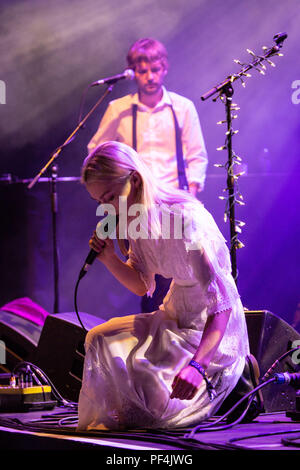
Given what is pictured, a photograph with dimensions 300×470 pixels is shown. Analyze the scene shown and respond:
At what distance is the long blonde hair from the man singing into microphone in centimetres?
217

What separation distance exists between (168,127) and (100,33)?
125cm

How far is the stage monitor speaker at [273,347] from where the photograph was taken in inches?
96.1

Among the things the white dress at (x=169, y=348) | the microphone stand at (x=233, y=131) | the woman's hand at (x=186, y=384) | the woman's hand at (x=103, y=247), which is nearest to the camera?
the woman's hand at (x=186, y=384)

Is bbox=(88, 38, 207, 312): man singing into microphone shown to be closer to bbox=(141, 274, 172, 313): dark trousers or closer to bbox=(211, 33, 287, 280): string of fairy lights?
bbox=(141, 274, 172, 313): dark trousers

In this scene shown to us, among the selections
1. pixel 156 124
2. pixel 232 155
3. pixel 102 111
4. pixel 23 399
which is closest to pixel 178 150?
pixel 156 124

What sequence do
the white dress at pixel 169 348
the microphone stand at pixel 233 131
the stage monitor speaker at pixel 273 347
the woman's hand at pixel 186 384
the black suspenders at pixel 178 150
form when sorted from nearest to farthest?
Result: the woman's hand at pixel 186 384 < the white dress at pixel 169 348 < the stage monitor speaker at pixel 273 347 < the microphone stand at pixel 233 131 < the black suspenders at pixel 178 150

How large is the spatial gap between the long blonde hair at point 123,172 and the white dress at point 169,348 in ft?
0.36

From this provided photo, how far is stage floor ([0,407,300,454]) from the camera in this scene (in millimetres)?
1552

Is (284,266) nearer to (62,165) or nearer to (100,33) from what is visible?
(62,165)

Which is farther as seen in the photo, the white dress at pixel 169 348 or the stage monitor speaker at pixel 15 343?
the stage monitor speaker at pixel 15 343

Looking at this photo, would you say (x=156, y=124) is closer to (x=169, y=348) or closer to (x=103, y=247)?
(x=103, y=247)

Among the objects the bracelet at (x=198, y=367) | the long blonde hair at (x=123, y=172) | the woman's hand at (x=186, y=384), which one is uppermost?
the long blonde hair at (x=123, y=172)

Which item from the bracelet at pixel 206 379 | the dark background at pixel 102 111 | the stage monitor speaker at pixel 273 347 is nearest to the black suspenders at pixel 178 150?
the dark background at pixel 102 111

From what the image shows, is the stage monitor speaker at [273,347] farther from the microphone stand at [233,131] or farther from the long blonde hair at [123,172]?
the long blonde hair at [123,172]
